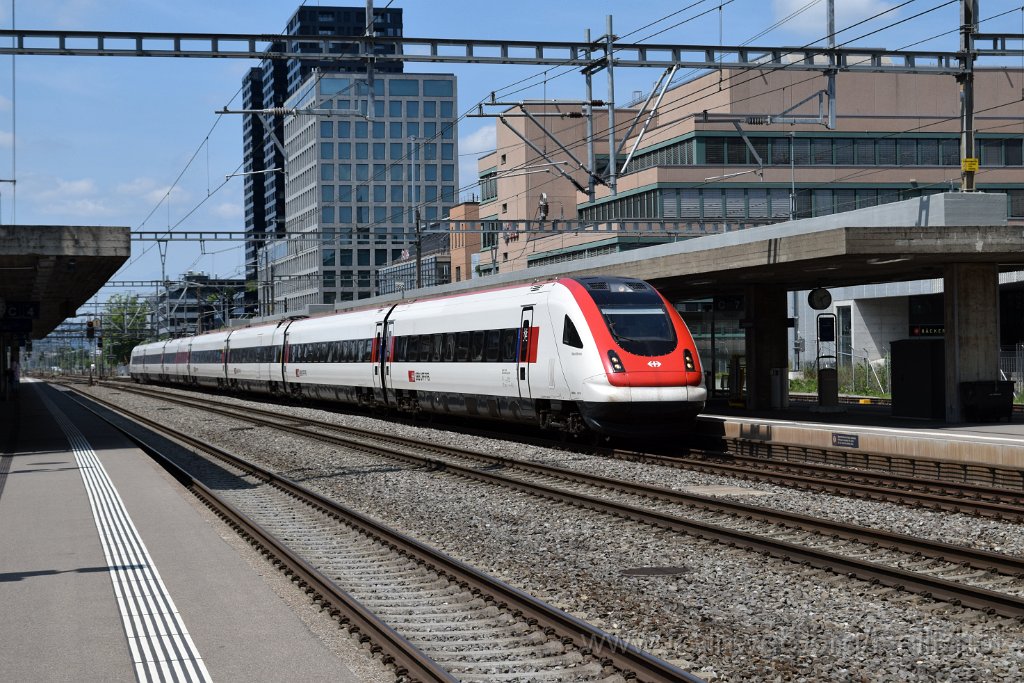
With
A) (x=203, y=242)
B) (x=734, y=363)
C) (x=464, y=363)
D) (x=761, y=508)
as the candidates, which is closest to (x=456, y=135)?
(x=203, y=242)

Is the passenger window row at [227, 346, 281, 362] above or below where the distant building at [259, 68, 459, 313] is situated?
below

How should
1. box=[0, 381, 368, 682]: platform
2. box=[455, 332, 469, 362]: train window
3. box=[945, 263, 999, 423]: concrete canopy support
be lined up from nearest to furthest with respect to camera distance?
1. box=[0, 381, 368, 682]: platform
2. box=[945, 263, 999, 423]: concrete canopy support
3. box=[455, 332, 469, 362]: train window

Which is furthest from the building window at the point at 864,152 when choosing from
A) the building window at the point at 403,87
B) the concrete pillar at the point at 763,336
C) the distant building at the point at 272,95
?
the distant building at the point at 272,95

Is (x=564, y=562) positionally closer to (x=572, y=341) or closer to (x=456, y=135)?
(x=572, y=341)

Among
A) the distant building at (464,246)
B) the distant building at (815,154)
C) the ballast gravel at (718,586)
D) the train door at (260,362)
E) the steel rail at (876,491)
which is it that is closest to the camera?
the ballast gravel at (718,586)

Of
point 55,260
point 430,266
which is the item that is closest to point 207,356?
point 55,260

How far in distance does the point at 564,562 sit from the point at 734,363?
24852mm

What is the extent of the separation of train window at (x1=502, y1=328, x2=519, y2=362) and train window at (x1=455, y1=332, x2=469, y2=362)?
2133 millimetres

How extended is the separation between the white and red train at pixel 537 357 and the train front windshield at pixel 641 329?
0.02 metres

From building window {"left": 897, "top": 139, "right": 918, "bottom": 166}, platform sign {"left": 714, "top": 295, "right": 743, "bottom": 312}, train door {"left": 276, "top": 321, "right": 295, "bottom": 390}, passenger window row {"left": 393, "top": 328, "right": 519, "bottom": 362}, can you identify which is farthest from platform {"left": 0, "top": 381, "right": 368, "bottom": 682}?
building window {"left": 897, "top": 139, "right": 918, "bottom": 166}

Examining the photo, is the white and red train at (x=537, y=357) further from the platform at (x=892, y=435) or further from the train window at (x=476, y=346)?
the platform at (x=892, y=435)

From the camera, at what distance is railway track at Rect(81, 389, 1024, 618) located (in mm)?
9366

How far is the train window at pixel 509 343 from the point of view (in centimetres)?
2306

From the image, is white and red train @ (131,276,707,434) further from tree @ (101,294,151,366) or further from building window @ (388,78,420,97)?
tree @ (101,294,151,366)
